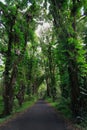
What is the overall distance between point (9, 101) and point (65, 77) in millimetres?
6335

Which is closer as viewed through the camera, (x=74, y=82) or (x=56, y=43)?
(x=74, y=82)

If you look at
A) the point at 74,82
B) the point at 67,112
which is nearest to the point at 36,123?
the point at 74,82

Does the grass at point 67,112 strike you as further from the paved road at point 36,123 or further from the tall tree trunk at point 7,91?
the tall tree trunk at point 7,91

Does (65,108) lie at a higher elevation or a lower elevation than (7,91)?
lower

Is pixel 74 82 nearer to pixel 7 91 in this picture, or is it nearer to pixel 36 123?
pixel 36 123

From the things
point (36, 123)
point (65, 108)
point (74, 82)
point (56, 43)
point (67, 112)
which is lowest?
point (36, 123)

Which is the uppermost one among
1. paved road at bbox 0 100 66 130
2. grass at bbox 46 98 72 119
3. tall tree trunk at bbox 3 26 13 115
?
tall tree trunk at bbox 3 26 13 115

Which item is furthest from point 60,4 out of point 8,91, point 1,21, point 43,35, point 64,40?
point 43,35

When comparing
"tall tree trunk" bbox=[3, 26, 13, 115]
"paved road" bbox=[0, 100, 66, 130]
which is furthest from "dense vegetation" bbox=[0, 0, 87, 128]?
"paved road" bbox=[0, 100, 66, 130]

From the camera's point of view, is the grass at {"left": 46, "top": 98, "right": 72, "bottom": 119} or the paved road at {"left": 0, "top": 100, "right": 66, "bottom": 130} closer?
the paved road at {"left": 0, "top": 100, "right": 66, "bottom": 130}

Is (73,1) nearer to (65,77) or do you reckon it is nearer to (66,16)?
(66,16)

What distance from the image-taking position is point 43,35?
171ft

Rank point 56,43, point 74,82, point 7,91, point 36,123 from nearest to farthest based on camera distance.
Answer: point 36,123, point 74,82, point 56,43, point 7,91

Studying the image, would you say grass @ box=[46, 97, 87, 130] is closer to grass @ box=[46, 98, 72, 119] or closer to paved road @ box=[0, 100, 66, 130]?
grass @ box=[46, 98, 72, 119]
